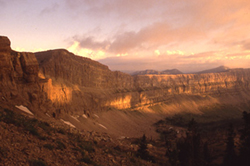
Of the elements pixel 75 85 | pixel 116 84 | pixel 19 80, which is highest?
pixel 19 80

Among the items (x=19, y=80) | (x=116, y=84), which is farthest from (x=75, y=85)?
(x=116, y=84)

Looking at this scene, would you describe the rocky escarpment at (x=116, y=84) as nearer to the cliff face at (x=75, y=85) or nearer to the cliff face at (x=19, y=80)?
the cliff face at (x=75, y=85)

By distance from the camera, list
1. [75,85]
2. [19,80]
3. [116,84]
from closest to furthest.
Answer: [19,80], [75,85], [116,84]

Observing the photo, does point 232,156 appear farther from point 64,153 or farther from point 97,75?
point 97,75

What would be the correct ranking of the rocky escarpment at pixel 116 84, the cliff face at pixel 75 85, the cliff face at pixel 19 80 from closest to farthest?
the cliff face at pixel 19 80
the cliff face at pixel 75 85
the rocky escarpment at pixel 116 84

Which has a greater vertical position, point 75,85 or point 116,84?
point 75,85

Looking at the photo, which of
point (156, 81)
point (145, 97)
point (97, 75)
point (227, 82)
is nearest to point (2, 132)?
point (97, 75)

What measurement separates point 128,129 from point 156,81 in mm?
41268

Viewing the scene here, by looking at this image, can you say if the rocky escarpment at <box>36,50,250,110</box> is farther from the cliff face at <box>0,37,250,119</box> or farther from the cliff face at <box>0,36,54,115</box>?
the cliff face at <box>0,36,54,115</box>

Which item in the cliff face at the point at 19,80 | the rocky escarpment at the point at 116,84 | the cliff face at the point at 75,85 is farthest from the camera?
the rocky escarpment at the point at 116,84

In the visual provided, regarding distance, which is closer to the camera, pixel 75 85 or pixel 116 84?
pixel 75 85

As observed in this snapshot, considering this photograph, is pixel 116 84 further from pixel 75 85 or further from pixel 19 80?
pixel 19 80

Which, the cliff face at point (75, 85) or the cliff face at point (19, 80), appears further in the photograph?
the cliff face at point (75, 85)

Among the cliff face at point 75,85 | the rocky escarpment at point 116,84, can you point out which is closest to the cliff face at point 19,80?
the cliff face at point 75,85
